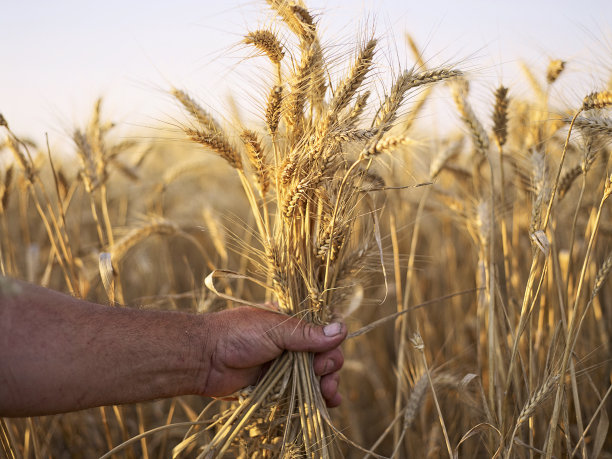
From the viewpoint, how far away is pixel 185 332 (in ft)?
4.27

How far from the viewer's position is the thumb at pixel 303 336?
4.26 ft

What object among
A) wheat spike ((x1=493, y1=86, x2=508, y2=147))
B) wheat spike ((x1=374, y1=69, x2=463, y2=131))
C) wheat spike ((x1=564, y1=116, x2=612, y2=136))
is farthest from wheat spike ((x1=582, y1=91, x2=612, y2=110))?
wheat spike ((x1=374, y1=69, x2=463, y2=131))

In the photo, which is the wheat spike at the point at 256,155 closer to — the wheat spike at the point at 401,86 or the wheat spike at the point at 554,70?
the wheat spike at the point at 401,86

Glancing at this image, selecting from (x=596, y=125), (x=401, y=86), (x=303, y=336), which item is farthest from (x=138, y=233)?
(x=596, y=125)

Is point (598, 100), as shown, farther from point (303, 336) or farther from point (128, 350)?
point (128, 350)

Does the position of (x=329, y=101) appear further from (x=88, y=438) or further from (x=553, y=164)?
(x=88, y=438)

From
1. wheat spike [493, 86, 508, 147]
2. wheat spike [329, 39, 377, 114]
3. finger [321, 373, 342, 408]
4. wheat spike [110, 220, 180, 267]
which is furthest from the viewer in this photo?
wheat spike [110, 220, 180, 267]

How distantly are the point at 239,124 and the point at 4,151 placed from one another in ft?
4.36

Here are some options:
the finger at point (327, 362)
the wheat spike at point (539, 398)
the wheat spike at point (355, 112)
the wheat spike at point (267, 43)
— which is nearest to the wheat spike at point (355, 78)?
the wheat spike at point (355, 112)

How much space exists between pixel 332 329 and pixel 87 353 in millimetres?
623

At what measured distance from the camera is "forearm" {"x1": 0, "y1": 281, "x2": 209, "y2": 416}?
42.3 inches

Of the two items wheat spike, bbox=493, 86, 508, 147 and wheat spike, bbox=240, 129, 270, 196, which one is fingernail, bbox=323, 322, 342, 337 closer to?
wheat spike, bbox=240, 129, 270, 196

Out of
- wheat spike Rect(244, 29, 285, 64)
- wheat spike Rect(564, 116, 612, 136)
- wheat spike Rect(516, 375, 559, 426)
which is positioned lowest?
wheat spike Rect(516, 375, 559, 426)

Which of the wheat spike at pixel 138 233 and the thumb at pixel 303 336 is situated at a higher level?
the wheat spike at pixel 138 233
